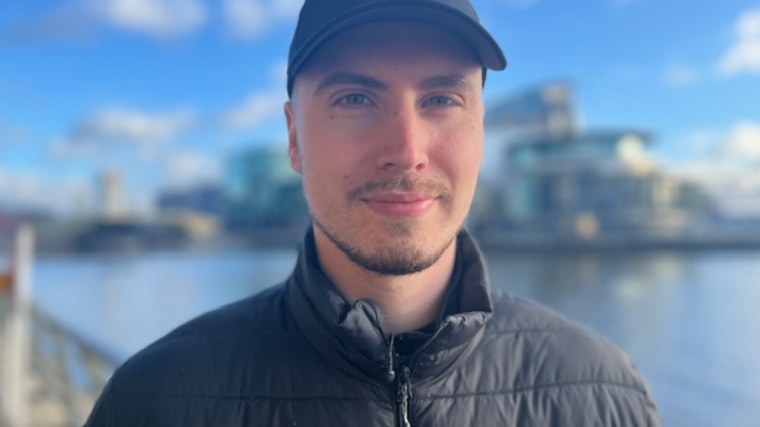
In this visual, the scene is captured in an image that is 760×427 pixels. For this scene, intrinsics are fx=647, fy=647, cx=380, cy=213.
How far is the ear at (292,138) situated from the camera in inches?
28.4

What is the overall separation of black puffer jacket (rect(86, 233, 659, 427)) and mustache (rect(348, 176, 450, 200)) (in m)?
0.11

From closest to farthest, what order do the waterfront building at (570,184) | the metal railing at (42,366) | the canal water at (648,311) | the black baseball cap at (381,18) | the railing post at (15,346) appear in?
the black baseball cap at (381,18), the metal railing at (42,366), the railing post at (15,346), the canal water at (648,311), the waterfront building at (570,184)

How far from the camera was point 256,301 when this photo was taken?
29.4 inches

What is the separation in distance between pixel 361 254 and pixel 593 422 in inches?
11.8

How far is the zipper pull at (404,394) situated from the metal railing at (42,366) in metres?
1.63

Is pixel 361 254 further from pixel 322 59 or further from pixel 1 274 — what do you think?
pixel 1 274

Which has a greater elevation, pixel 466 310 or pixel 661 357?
pixel 466 310

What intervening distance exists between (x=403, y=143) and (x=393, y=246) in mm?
101

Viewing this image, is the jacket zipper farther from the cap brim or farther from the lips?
the cap brim

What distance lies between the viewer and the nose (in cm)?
62

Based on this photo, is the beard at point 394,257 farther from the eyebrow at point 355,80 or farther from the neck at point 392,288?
the eyebrow at point 355,80

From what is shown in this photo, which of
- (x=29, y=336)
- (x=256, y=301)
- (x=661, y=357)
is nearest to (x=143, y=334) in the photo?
(x=29, y=336)

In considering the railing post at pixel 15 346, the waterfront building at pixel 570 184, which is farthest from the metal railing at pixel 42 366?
the waterfront building at pixel 570 184

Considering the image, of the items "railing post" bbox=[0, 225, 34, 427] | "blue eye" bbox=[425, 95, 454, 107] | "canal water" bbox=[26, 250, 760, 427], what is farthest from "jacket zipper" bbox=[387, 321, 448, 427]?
"railing post" bbox=[0, 225, 34, 427]
